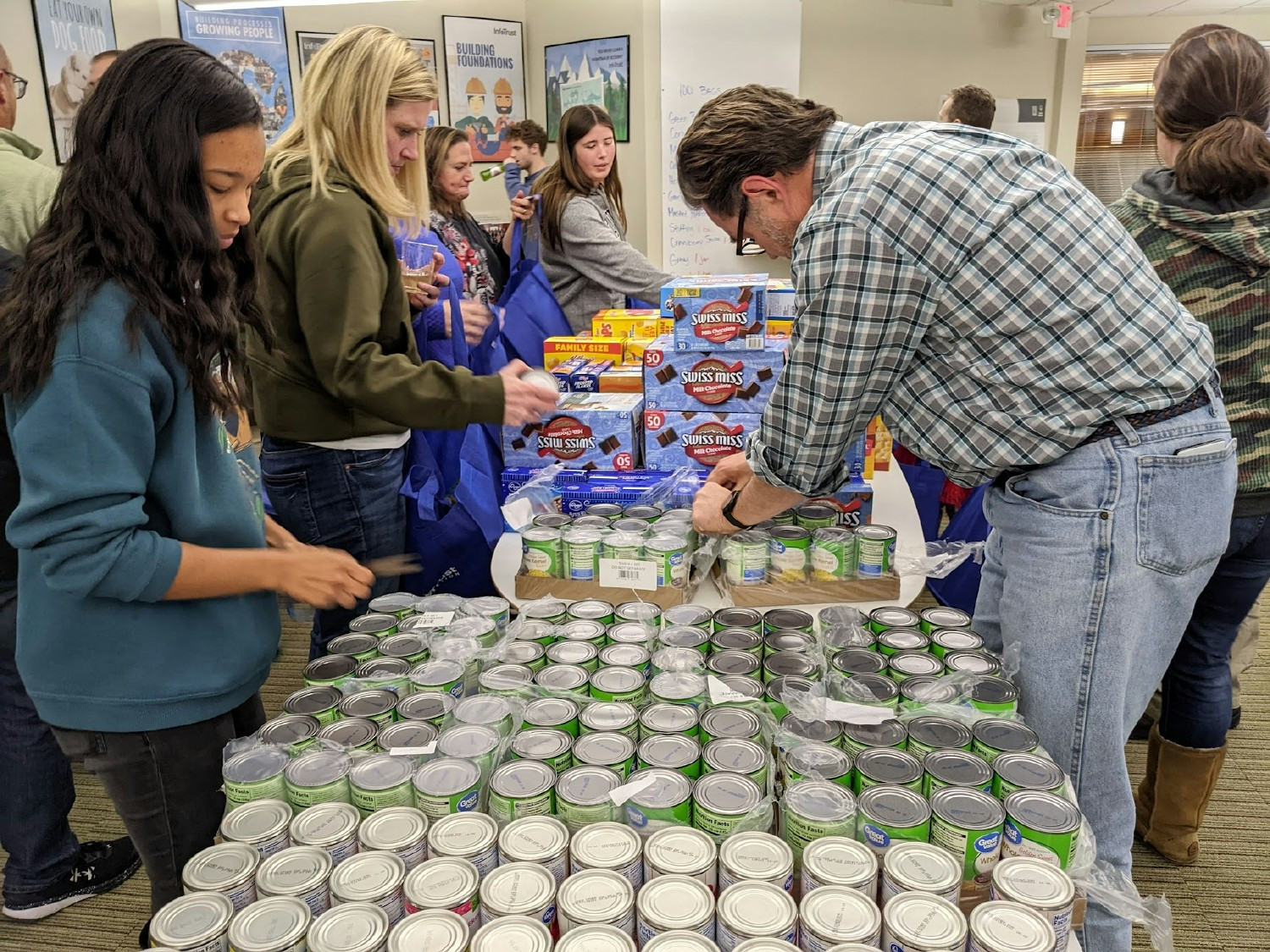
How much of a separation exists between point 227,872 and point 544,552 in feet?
3.12

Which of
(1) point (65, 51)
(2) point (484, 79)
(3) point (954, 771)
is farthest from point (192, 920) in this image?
(2) point (484, 79)

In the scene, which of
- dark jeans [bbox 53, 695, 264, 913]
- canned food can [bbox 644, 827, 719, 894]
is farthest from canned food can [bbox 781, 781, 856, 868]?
dark jeans [bbox 53, 695, 264, 913]

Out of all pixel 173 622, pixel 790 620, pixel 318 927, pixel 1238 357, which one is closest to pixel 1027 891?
pixel 790 620

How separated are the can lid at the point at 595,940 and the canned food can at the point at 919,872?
0.94ft

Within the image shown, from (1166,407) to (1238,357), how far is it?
82 cm

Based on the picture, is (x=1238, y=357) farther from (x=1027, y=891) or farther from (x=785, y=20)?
(x=785, y=20)

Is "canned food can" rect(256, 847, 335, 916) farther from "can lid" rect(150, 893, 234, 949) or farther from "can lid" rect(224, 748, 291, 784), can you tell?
"can lid" rect(224, 748, 291, 784)

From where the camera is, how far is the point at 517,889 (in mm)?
1034

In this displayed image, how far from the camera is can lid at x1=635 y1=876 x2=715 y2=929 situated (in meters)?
0.98

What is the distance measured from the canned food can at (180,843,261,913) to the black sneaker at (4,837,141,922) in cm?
156

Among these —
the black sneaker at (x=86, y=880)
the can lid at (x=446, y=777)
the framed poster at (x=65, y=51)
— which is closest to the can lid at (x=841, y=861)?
the can lid at (x=446, y=777)

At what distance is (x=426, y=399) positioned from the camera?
1.83 meters

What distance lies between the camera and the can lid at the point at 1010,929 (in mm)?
950

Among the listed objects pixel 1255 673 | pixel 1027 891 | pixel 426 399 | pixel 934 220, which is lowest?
pixel 1255 673
